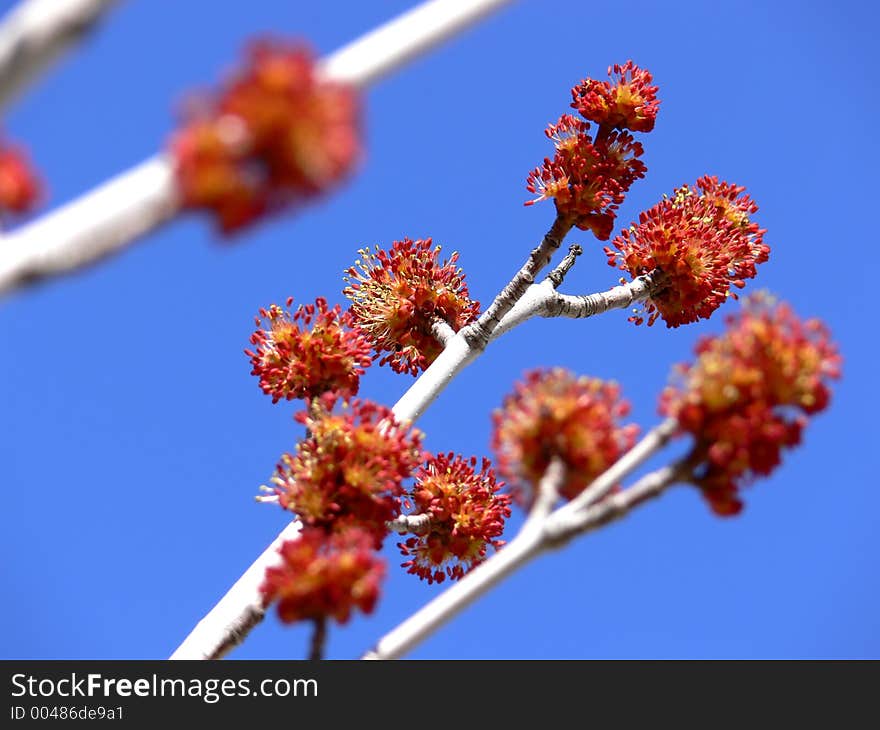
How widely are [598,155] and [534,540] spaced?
4.30m

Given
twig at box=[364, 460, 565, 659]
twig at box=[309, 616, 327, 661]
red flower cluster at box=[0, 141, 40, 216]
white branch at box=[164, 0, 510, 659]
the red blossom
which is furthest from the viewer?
the red blossom

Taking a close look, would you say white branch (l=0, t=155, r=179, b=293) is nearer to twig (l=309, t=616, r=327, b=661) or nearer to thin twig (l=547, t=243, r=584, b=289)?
twig (l=309, t=616, r=327, b=661)

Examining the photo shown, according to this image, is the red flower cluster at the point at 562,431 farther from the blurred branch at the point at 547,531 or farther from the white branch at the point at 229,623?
the white branch at the point at 229,623

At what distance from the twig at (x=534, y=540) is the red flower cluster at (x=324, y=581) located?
12.1 inches

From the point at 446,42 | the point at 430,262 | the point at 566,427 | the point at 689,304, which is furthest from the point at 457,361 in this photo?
the point at 446,42

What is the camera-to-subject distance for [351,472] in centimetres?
526

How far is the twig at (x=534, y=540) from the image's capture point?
13.0 ft

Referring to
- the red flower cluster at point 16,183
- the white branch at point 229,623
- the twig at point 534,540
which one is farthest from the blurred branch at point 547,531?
the red flower cluster at point 16,183

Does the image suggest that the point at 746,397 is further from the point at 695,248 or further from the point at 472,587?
the point at 695,248

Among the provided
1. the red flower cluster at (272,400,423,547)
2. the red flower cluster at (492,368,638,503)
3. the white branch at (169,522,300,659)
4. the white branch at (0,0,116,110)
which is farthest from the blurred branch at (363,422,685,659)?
the white branch at (0,0,116,110)

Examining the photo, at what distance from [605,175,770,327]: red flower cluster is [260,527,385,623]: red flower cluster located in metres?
4.14

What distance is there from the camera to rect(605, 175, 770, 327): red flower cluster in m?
7.57

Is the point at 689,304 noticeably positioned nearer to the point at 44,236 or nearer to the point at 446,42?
the point at 446,42

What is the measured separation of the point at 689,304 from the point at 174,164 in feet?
17.7
